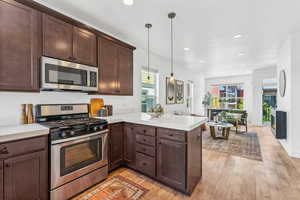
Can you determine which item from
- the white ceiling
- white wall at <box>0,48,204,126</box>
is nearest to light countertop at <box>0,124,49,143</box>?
white wall at <box>0,48,204,126</box>

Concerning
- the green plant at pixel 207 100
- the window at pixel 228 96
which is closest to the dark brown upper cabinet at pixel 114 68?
the green plant at pixel 207 100

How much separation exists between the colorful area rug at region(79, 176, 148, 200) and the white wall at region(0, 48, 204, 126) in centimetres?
150

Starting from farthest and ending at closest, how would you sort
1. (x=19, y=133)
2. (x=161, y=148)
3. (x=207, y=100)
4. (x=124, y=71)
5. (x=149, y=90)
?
(x=207, y=100), (x=149, y=90), (x=124, y=71), (x=161, y=148), (x=19, y=133)

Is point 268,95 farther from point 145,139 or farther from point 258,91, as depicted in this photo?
point 145,139

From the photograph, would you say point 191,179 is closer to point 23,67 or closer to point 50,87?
point 50,87

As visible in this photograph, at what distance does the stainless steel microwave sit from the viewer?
192 cm

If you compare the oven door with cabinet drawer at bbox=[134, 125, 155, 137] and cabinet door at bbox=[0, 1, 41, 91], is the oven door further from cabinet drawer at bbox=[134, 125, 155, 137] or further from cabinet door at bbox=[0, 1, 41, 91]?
cabinet door at bbox=[0, 1, 41, 91]

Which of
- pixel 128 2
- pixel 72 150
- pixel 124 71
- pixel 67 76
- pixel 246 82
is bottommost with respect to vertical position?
pixel 72 150

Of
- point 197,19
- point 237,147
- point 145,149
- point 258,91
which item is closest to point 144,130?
point 145,149

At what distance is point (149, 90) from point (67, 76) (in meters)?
2.77

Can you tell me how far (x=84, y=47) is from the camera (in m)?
2.39

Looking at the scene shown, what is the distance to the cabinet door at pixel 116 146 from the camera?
2475 mm

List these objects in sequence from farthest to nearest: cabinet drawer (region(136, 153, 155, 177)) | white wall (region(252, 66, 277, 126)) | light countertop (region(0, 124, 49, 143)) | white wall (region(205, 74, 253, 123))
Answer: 1. white wall (region(205, 74, 253, 123))
2. white wall (region(252, 66, 277, 126))
3. cabinet drawer (region(136, 153, 155, 177))
4. light countertop (region(0, 124, 49, 143))

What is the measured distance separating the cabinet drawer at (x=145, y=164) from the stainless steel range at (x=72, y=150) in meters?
0.56
